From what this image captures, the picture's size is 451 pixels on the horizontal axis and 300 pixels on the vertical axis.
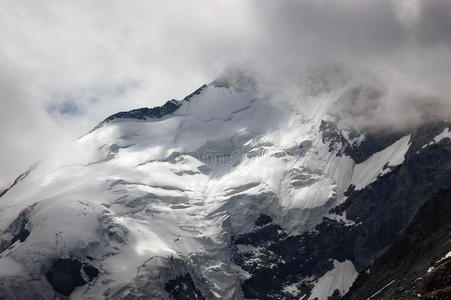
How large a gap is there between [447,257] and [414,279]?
31.4ft

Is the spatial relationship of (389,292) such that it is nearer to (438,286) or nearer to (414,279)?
(414,279)

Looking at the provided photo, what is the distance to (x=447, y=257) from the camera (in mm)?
183250

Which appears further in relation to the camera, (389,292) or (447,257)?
(389,292)

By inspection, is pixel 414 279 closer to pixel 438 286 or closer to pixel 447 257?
pixel 447 257

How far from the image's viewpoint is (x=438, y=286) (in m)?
168

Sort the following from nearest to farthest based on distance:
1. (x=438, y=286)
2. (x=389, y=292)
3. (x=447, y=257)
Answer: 1. (x=438, y=286)
2. (x=447, y=257)
3. (x=389, y=292)

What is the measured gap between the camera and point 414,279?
189250 mm

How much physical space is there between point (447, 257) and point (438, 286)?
17014 millimetres

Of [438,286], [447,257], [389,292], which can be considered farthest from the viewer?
[389,292]

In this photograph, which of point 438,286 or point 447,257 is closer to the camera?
point 438,286

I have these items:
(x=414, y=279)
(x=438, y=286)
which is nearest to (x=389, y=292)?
(x=414, y=279)

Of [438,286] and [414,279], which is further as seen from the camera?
[414,279]

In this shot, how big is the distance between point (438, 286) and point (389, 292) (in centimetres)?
2867

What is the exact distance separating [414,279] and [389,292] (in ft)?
26.9
